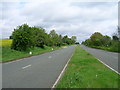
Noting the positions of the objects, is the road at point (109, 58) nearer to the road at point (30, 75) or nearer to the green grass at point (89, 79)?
the green grass at point (89, 79)

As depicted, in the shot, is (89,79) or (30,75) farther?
(30,75)

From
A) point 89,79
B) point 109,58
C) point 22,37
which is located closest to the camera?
point 89,79

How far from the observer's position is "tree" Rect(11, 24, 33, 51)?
3922 cm

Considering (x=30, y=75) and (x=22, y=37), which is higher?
(x=22, y=37)

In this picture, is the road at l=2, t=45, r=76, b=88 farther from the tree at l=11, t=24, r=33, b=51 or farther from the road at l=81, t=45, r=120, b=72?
the tree at l=11, t=24, r=33, b=51

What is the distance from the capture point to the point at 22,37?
3934 cm

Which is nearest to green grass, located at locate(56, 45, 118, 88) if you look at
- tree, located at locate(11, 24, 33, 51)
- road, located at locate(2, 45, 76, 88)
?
road, located at locate(2, 45, 76, 88)

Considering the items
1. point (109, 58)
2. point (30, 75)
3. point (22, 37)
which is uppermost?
point (22, 37)

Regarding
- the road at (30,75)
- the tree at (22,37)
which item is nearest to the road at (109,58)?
the road at (30,75)

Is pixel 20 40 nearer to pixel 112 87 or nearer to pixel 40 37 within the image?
pixel 40 37

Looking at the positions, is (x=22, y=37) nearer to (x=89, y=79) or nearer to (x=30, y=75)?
(x=30, y=75)

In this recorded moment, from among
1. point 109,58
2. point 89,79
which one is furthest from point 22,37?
point 89,79

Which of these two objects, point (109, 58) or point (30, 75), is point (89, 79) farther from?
point (109, 58)

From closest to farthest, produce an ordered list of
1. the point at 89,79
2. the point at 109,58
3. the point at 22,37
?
the point at 89,79
the point at 109,58
the point at 22,37
